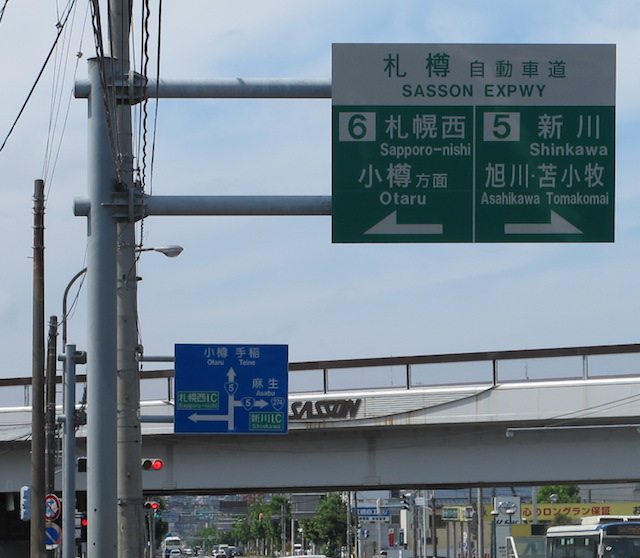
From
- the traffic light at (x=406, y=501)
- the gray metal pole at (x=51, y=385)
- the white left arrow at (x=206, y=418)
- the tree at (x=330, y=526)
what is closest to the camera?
the white left arrow at (x=206, y=418)

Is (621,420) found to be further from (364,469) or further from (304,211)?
(304,211)

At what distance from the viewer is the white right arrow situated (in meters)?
13.5

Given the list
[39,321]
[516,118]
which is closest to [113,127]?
[516,118]

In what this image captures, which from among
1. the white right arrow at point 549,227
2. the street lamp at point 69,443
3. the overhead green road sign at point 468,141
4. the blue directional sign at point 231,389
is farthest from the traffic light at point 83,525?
the white right arrow at point 549,227

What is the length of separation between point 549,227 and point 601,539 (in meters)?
21.7

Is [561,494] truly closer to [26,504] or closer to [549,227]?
[26,504]

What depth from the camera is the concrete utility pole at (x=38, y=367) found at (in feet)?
85.9

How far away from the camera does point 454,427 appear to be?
103 ft

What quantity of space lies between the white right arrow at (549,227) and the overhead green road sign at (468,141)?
0.04 ft

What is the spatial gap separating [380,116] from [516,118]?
155cm

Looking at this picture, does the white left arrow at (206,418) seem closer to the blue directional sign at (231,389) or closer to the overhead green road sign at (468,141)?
the blue directional sign at (231,389)

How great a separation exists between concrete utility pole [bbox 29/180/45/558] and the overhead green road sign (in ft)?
46.7

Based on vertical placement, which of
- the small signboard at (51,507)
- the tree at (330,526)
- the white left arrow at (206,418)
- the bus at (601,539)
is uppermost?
the white left arrow at (206,418)

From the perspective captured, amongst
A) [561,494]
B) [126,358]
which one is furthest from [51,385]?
[561,494]
